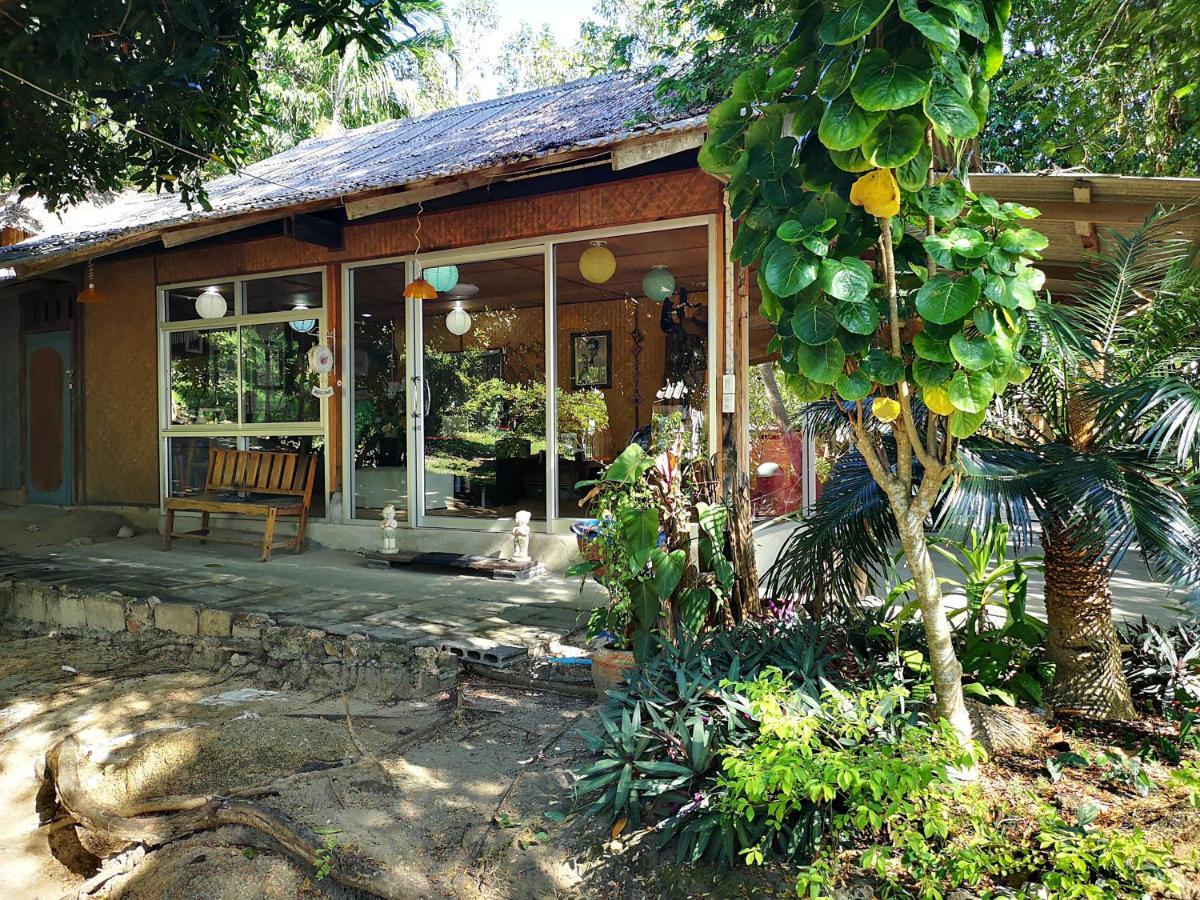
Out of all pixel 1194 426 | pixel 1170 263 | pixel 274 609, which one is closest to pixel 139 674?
pixel 274 609

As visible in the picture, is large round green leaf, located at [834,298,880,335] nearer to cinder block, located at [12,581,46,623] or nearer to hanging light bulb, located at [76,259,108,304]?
cinder block, located at [12,581,46,623]

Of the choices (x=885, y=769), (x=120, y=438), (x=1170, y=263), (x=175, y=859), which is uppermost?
(x=1170, y=263)

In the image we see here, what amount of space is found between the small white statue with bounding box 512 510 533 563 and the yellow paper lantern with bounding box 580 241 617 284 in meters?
2.16

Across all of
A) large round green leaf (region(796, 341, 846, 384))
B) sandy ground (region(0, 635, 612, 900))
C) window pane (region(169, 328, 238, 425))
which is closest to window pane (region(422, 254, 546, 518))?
window pane (region(169, 328, 238, 425))

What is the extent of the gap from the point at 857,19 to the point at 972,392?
3.38ft

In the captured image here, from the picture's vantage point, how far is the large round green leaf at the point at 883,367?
2371 mm

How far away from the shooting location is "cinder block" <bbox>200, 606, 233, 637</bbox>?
475 cm

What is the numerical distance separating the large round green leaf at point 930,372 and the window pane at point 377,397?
533 centimetres

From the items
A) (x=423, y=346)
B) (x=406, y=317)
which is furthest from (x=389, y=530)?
(x=406, y=317)

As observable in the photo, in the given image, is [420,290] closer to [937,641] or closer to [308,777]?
[308,777]

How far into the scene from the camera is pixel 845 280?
7.36 ft

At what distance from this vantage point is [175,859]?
9.02ft

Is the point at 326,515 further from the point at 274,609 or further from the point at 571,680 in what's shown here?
the point at 571,680

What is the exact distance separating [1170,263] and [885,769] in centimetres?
234
